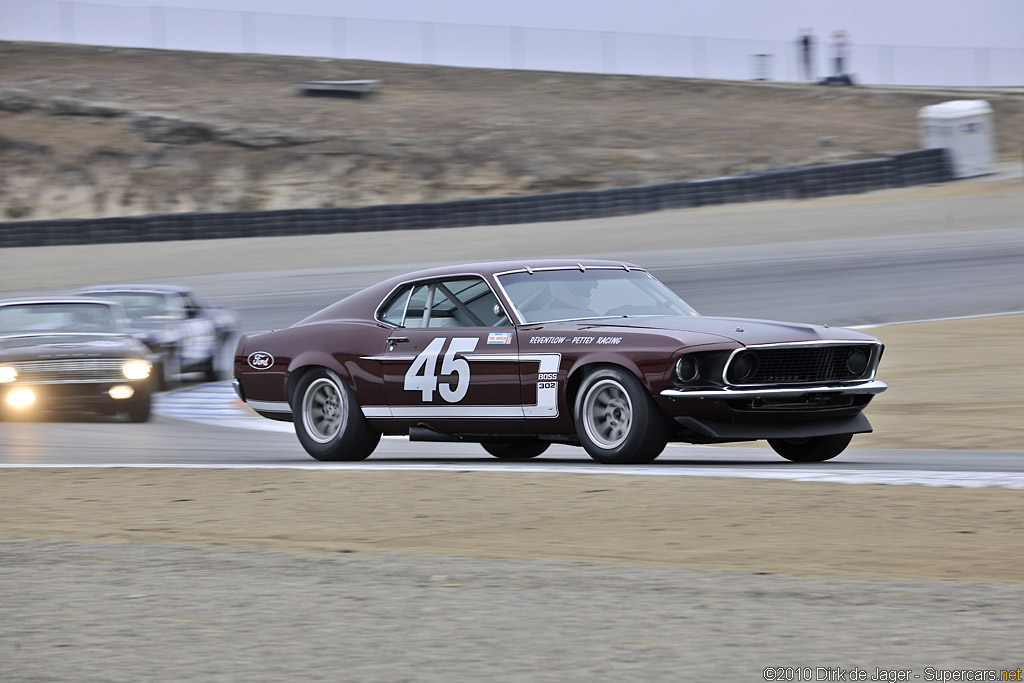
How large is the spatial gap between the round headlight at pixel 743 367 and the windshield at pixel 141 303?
9.66 m

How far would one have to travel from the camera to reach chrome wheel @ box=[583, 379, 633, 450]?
322 inches

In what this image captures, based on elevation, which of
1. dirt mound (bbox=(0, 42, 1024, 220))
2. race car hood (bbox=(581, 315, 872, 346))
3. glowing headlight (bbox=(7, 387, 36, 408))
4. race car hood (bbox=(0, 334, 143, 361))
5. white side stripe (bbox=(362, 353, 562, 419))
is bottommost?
glowing headlight (bbox=(7, 387, 36, 408))

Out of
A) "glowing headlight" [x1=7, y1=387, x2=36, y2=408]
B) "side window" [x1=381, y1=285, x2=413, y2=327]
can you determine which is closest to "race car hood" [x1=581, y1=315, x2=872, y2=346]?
"side window" [x1=381, y1=285, x2=413, y2=327]

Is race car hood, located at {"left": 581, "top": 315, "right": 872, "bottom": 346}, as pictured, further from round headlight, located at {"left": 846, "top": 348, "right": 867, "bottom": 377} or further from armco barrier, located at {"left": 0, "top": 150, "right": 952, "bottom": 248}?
armco barrier, located at {"left": 0, "top": 150, "right": 952, "bottom": 248}

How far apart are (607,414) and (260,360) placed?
2.70m

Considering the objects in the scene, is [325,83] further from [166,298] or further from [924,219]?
[166,298]

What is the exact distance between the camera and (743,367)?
799cm

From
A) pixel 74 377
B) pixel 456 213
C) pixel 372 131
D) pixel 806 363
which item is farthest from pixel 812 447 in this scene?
pixel 372 131

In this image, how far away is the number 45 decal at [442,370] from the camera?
28.9 feet

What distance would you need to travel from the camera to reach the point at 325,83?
4906 centimetres

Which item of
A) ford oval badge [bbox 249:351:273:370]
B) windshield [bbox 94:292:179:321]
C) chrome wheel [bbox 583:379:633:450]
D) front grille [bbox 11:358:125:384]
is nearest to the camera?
chrome wheel [bbox 583:379:633:450]

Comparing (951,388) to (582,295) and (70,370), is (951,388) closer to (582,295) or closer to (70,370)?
(582,295)

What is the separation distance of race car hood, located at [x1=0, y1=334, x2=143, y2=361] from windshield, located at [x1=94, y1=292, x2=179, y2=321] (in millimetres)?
2748

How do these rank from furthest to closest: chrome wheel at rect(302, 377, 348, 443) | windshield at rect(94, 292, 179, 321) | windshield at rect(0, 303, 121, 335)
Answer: windshield at rect(94, 292, 179, 321) < windshield at rect(0, 303, 121, 335) < chrome wheel at rect(302, 377, 348, 443)
